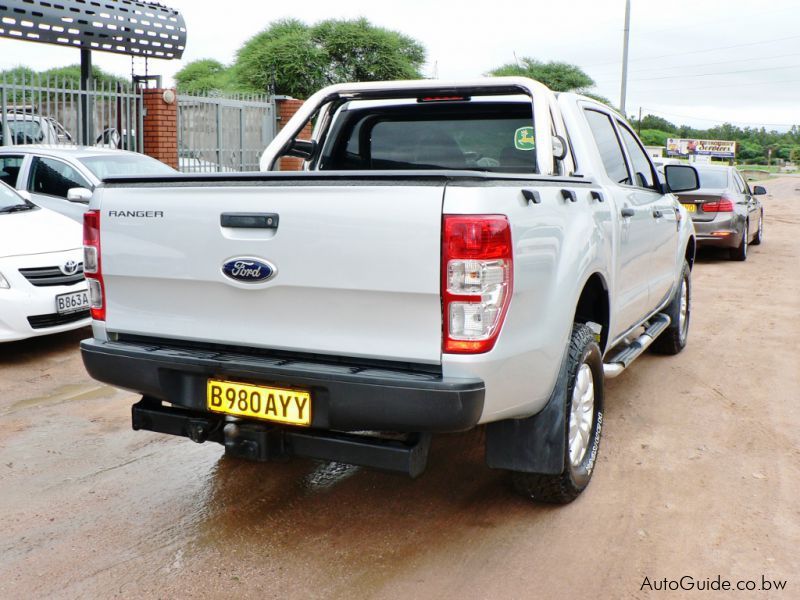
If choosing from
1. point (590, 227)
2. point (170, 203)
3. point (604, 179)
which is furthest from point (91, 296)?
point (604, 179)

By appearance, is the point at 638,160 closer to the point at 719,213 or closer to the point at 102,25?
the point at 719,213

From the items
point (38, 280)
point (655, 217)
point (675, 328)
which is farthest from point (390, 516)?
point (38, 280)

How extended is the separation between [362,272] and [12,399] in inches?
141

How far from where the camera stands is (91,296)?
373 centimetres

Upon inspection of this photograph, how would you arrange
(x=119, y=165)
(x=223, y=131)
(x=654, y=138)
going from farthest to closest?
1. (x=654, y=138)
2. (x=223, y=131)
3. (x=119, y=165)

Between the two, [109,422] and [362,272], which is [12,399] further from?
[362,272]

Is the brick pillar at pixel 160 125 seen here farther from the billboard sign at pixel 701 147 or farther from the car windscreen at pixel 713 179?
the billboard sign at pixel 701 147

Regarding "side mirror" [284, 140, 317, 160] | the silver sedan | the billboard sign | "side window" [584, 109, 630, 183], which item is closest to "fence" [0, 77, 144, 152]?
"side mirror" [284, 140, 317, 160]

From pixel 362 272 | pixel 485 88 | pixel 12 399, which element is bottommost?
pixel 12 399

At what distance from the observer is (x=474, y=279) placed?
2.98 metres

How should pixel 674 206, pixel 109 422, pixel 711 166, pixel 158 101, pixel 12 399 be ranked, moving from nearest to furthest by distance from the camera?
pixel 109 422
pixel 12 399
pixel 674 206
pixel 711 166
pixel 158 101

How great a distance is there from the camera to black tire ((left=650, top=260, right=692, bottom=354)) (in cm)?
657

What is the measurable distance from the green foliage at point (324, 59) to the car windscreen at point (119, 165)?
2511 cm

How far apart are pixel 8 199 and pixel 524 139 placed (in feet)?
16.5
